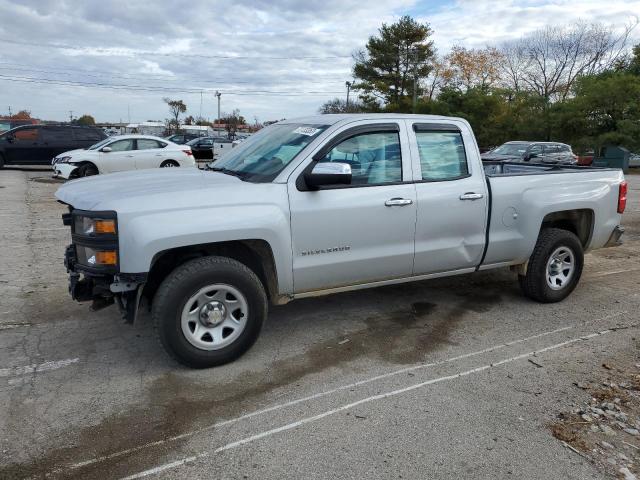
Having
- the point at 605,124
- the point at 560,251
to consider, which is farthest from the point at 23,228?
the point at 605,124

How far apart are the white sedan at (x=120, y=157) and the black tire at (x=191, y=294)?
1301 centimetres

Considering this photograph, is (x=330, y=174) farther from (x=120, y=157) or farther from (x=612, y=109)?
(x=612, y=109)

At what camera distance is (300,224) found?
4168 mm

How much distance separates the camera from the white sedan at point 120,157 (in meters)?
16.2

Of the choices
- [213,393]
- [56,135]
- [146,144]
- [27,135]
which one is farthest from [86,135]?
[213,393]

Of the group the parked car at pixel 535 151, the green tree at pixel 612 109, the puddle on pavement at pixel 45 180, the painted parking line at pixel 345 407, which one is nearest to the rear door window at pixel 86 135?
the puddle on pavement at pixel 45 180

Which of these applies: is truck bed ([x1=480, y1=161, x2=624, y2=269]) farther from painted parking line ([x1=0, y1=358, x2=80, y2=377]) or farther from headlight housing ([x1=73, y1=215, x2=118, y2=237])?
painted parking line ([x1=0, y1=358, x2=80, y2=377])

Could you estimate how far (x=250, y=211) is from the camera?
3.97 meters

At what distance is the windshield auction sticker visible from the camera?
449 centimetres

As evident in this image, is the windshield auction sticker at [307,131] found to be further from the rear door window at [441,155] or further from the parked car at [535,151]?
the parked car at [535,151]

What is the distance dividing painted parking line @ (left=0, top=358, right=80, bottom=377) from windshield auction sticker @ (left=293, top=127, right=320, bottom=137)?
8.25ft

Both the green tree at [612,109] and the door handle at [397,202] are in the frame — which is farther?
the green tree at [612,109]

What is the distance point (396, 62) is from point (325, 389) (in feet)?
164

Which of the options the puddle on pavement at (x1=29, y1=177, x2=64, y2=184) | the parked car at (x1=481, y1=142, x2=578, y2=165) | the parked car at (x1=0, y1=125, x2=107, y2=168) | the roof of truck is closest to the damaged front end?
the roof of truck
